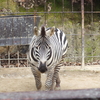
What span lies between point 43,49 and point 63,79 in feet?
8.02

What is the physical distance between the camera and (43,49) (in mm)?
4227

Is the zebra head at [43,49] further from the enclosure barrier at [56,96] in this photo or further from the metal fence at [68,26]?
the metal fence at [68,26]

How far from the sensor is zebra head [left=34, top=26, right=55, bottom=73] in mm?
4078

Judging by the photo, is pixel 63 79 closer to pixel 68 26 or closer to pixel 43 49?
pixel 43 49

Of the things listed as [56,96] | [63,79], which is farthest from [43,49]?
[56,96]

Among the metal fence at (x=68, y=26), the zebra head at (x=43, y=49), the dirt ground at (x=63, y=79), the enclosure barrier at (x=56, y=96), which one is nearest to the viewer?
the enclosure barrier at (x=56, y=96)

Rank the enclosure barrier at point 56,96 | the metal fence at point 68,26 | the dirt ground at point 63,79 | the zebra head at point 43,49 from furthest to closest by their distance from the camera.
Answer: the metal fence at point 68,26, the dirt ground at point 63,79, the zebra head at point 43,49, the enclosure barrier at point 56,96

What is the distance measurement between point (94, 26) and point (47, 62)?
19.3ft

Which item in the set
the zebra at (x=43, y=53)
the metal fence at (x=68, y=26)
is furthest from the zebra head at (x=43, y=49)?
the metal fence at (x=68, y=26)

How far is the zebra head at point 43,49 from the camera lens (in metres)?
4.08

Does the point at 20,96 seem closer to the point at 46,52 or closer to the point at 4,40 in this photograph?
the point at 46,52

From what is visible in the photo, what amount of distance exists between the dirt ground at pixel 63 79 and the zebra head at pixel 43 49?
141 centimetres

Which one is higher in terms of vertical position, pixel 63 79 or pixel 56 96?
pixel 56 96

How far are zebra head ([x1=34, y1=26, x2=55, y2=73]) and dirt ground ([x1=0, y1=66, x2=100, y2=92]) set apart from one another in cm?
141
